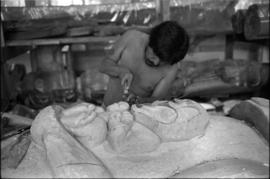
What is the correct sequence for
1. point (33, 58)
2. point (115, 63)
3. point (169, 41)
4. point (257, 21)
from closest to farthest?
1. point (169, 41)
2. point (115, 63)
3. point (257, 21)
4. point (33, 58)

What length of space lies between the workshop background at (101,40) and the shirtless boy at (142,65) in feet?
1.32

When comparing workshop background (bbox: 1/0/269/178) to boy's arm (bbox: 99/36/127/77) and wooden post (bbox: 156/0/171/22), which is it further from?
boy's arm (bbox: 99/36/127/77)

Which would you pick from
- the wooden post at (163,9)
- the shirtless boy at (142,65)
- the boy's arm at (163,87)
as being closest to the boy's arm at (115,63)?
the shirtless boy at (142,65)

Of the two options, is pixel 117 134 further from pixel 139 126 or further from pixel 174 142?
pixel 174 142

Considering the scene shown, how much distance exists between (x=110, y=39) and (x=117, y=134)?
1973 mm

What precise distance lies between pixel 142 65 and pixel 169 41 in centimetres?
46

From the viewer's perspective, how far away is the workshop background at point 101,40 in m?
3.00

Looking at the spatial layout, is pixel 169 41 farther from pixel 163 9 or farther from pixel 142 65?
pixel 163 9

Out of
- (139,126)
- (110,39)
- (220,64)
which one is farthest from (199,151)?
(220,64)

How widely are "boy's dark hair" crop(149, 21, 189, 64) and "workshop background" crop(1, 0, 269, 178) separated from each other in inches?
28.2

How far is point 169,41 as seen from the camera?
1.81m

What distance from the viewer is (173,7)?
3086mm

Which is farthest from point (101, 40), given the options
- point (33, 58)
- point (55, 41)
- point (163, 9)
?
point (33, 58)

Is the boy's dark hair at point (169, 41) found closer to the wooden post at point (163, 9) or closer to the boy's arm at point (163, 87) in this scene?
the boy's arm at point (163, 87)
